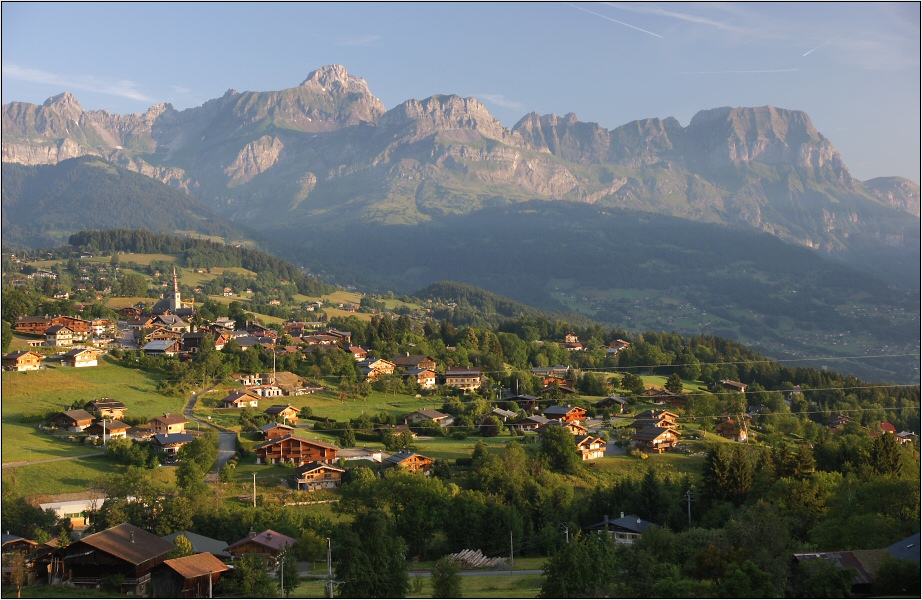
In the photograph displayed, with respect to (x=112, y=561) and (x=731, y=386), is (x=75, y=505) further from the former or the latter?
(x=731, y=386)

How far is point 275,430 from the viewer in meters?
52.3

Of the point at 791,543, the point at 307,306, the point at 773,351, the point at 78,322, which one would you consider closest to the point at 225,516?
the point at 791,543

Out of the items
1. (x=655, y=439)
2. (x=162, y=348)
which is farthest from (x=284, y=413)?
(x=655, y=439)

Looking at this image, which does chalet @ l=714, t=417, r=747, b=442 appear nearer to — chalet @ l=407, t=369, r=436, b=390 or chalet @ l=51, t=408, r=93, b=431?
chalet @ l=407, t=369, r=436, b=390

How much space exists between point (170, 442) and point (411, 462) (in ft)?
39.3

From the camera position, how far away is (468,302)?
551 feet

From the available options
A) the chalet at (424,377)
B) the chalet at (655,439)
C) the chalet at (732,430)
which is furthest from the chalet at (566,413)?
the chalet at (424,377)

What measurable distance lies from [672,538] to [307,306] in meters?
106

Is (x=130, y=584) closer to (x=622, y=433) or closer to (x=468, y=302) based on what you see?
(x=622, y=433)

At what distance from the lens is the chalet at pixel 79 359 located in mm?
64938

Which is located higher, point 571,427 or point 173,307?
point 173,307

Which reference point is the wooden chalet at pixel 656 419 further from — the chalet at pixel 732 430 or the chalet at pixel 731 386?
the chalet at pixel 731 386

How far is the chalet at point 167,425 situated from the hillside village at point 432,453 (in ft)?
0.47

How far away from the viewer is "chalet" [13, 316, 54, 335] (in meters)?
75.9
